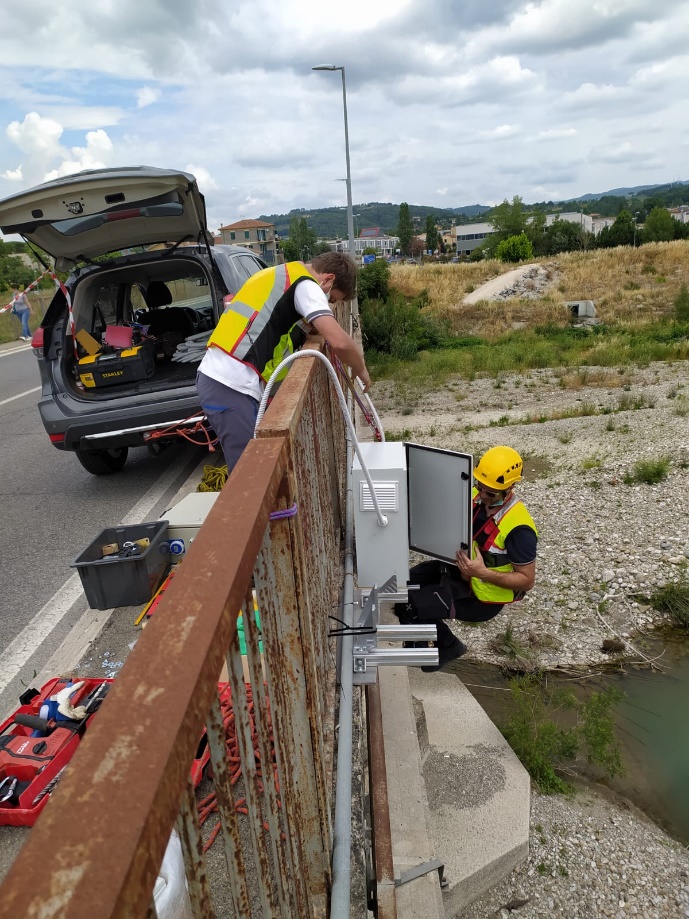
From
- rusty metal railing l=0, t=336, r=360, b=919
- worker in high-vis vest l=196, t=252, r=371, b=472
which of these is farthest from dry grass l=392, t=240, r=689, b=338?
rusty metal railing l=0, t=336, r=360, b=919

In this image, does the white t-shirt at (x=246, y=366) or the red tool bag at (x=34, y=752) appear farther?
the white t-shirt at (x=246, y=366)

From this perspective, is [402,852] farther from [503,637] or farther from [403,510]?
[503,637]

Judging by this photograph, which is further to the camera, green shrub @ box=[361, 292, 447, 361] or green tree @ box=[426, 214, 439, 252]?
green tree @ box=[426, 214, 439, 252]

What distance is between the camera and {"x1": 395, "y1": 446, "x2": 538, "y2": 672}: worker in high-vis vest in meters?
4.03

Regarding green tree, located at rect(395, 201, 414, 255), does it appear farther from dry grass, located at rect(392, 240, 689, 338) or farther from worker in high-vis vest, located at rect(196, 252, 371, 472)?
worker in high-vis vest, located at rect(196, 252, 371, 472)

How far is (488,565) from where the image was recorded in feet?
13.9

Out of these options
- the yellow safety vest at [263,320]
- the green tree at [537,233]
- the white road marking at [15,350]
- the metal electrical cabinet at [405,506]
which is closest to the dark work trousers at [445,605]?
the metal electrical cabinet at [405,506]

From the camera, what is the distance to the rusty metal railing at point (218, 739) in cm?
59

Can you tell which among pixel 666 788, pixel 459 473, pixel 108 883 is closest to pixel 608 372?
pixel 666 788

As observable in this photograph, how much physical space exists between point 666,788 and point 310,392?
399 centimetres

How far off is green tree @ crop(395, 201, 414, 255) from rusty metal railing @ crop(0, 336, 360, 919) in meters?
127

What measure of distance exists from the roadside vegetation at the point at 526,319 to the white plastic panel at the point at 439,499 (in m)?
Answer: 12.2

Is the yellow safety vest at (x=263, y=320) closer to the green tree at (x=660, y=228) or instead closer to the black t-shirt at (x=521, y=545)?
the black t-shirt at (x=521, y=545)

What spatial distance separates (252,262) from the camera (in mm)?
7391
